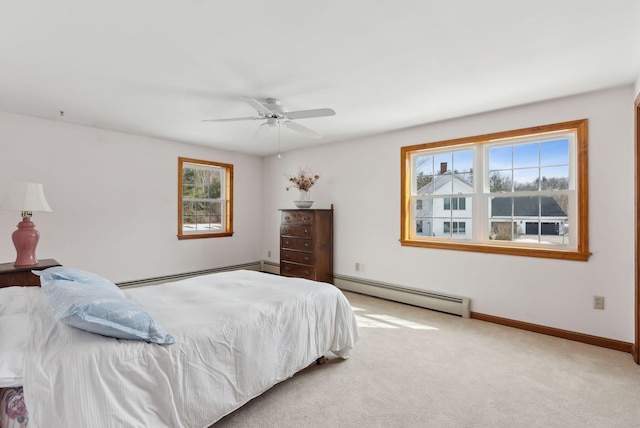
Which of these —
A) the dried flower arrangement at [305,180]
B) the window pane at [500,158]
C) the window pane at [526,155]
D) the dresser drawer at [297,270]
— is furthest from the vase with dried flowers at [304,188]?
the window pane at [526,155]

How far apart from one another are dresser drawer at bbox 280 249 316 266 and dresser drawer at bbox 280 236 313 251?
0.22ft

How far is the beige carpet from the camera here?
1820 millimetres

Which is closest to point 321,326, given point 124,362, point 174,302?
point 174,302

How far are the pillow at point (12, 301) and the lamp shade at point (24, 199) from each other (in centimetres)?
104

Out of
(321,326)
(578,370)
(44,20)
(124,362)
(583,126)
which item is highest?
(44,20)

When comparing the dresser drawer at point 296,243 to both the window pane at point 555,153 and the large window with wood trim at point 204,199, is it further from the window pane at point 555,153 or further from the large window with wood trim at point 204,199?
the window pane at point 555,153

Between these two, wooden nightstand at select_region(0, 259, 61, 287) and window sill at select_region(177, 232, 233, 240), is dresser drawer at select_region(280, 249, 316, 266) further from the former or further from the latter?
wooden nightstand at select_region(0, 259, 61, 287)

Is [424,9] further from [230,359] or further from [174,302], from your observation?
[174,302]

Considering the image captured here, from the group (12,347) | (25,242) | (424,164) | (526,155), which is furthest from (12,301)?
(526,155)

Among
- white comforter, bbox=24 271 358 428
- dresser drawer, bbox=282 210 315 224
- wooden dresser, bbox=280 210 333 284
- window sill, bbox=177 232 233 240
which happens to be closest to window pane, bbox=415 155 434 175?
wooden dresser, bbox=280 210 333 284

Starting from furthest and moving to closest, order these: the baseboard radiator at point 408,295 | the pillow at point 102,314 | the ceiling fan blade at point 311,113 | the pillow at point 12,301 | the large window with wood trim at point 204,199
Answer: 1. the large window with wood trim at point 204,199
2. the baseboard radiator at point 408,295
3. the ceiling fan blade at point 311,113
4. the pillow at point 12,301
5. the pillow at point 102,314

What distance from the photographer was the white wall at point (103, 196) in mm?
3479

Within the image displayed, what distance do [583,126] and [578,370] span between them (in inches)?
84.4

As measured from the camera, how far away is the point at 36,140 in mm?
3539
